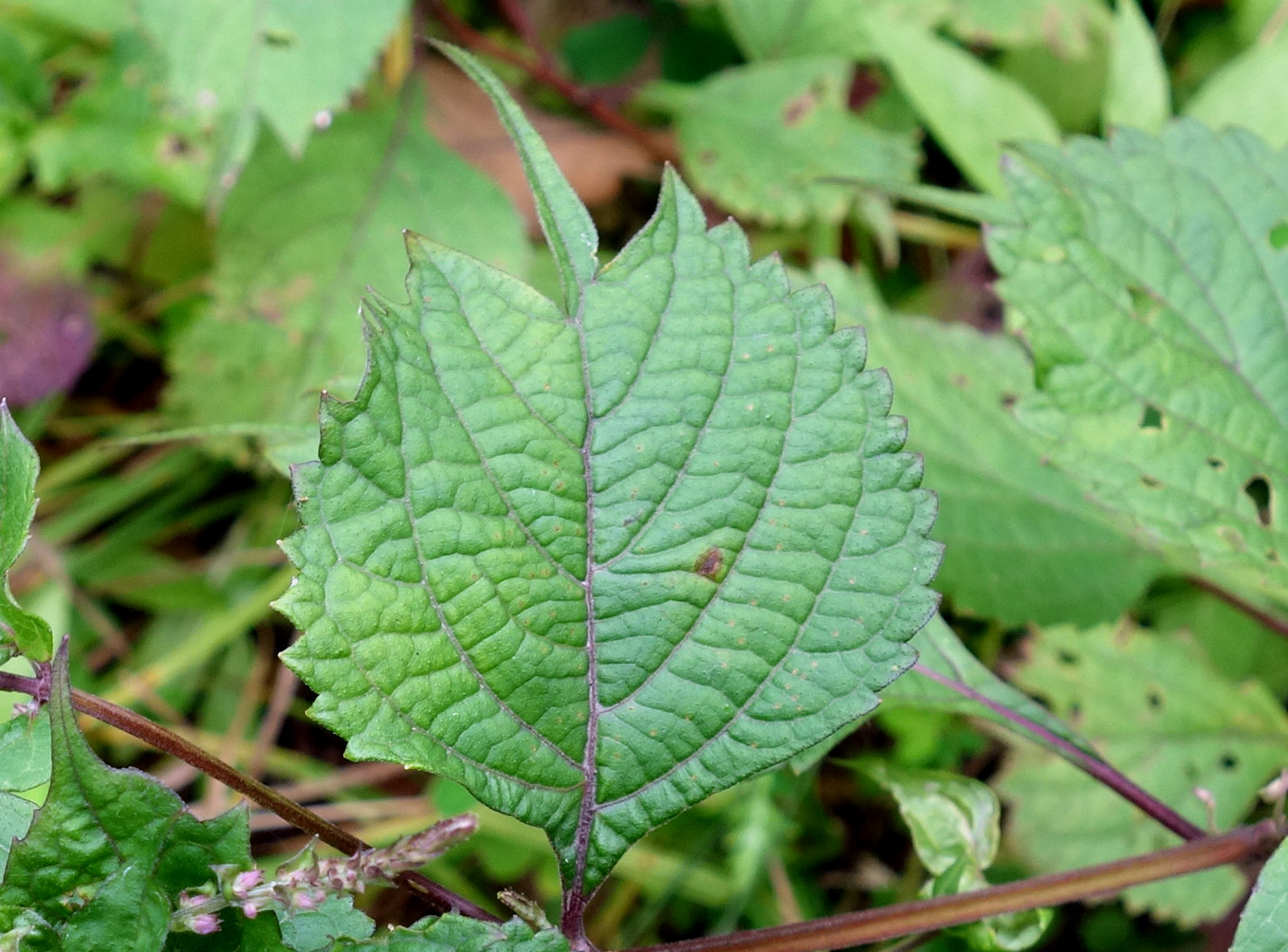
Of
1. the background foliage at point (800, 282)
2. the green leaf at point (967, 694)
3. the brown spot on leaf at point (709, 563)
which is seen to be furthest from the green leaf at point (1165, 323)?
the brown spot on leaf at point (709, 563)

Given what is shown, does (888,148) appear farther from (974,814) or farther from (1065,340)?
(974,814)

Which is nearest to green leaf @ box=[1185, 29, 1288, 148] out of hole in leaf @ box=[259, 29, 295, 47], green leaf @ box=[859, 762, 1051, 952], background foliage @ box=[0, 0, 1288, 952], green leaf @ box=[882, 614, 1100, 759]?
background foliage @ box=[0, 0, 1288, 952]

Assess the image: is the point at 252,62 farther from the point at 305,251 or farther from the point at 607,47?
the point at 607,47

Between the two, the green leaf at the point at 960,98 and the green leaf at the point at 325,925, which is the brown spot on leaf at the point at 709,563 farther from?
the green leaf at the point at 960,98

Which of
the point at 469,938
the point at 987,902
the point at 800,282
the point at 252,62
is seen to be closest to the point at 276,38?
the point at 252,62

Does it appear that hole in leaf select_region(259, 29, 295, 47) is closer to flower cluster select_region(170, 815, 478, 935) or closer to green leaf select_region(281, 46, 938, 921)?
green leaf select_region(281, 46, 938, 921)

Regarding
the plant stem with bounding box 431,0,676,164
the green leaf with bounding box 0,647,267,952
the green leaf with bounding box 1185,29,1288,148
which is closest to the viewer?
the green leaf with bounding box 0,647,267,952
